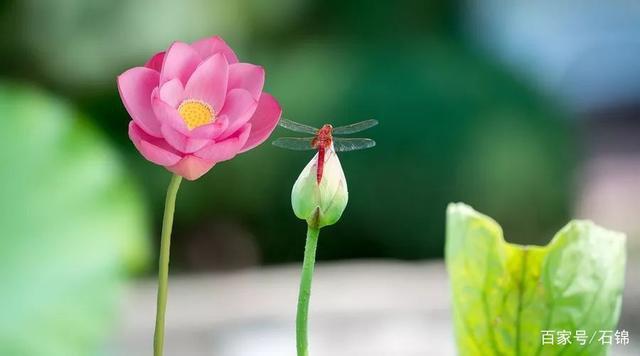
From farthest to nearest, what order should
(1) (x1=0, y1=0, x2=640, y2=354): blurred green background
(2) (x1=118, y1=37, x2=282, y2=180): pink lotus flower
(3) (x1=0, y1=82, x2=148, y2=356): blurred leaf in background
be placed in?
(1) (x1=0, y1=0, x2=640, y2=354): blurred green background → (3) (x1=0, y1=82, x2=148, y2=356): blurred leaf in background → (2) (x1=118, y1=37, x2=282, y2=180): pink lotus flower

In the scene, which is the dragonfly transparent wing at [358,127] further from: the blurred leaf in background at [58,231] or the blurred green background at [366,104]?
the blurred green background at [366,104]

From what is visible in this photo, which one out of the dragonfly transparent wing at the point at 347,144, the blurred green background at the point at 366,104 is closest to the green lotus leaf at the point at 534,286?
the dragonfly transparent wing at the point at 347,144

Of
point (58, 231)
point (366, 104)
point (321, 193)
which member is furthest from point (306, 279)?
point (366, 104)

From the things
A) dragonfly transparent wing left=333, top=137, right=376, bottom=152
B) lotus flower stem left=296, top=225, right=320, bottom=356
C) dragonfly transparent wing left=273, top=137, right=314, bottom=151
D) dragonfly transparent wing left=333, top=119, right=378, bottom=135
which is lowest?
lotus flower stem left=296, top=225, right=320, bottom=356

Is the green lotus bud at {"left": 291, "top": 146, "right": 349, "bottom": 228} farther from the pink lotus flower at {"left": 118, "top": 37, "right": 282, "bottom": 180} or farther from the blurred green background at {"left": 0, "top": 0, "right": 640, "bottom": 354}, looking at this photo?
the blurred green background at {"left": 0, "top": 0, "right": 640, "bottom": 354}

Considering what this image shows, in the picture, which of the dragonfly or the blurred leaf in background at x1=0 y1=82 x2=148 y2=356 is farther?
the blurred leaf in background at x1=0 y1=82 x2=148 y2=356

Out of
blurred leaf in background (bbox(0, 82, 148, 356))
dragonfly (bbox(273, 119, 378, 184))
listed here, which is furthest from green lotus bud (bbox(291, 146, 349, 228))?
blurred leaf in background (bbox(0, 82, 148, 356))

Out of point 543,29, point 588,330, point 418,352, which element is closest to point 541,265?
point 588,330

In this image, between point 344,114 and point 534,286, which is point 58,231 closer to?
point 534,286
